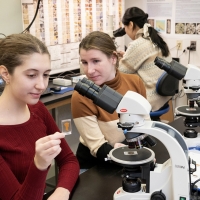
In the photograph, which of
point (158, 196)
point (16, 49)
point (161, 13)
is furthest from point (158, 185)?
point (161, 13)

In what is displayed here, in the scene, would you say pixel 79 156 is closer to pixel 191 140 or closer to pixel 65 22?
pixel 191 140

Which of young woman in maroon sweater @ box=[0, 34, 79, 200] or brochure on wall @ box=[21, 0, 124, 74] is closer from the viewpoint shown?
young woman in maroon sweater @ box=[0, 34, 79, 200]

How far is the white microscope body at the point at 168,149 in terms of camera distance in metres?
0.99

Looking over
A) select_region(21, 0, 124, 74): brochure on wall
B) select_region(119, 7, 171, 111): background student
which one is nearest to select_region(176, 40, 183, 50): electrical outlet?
select_region(21, 0, 124, 74): brochure on wall

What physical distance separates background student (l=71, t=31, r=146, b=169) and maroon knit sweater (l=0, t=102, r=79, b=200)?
0.63 ft

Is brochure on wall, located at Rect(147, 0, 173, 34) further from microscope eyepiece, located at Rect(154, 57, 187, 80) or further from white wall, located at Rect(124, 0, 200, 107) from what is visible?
microscope eyepiece, located at Rect(154, 57, 187, 80)

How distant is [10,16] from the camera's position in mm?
2797

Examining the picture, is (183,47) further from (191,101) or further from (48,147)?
(48,147)

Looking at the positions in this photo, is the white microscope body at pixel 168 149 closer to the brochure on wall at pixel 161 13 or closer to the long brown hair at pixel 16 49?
the long brown hair at pixel 16 49

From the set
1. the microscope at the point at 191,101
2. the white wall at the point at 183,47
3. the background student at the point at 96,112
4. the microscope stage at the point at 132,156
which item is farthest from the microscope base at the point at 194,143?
the white wall at the point at 183,47

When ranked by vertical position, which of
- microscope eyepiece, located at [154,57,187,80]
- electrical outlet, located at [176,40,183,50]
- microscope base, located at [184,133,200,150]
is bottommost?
microscope base, located at [184,133,200,150]

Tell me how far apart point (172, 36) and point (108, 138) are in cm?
247

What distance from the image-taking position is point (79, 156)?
1675 millimetres

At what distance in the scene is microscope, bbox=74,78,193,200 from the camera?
0.99m
